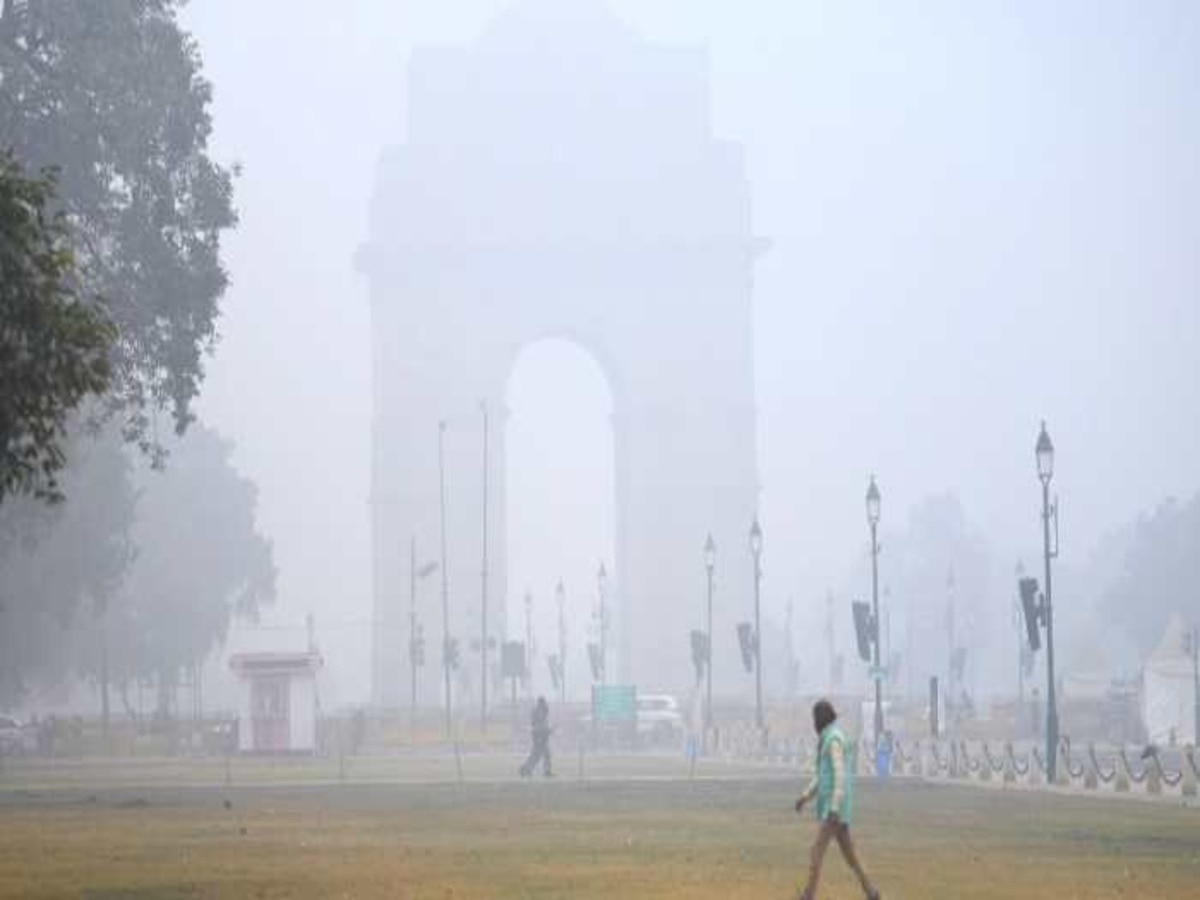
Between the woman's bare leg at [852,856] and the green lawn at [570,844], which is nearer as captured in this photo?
the woman's bare leg at [852,856]

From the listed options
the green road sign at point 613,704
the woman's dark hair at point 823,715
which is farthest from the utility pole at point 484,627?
the woman's dark hair at point 823,715

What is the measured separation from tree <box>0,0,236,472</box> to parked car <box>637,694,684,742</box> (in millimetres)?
43301

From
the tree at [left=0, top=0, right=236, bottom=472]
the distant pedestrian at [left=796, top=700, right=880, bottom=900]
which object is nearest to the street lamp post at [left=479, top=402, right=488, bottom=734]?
the tree at [left=0, top=0, right=236, bottom=472]

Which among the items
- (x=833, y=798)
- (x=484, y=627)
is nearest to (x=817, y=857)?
Result: (x=833, y=798)

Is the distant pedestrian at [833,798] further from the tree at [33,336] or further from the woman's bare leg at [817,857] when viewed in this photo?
the tree at [33,336]

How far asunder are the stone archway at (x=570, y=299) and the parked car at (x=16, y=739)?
35807 mm

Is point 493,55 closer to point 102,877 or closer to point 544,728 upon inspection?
point 544,728

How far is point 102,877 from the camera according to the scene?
2462 centimetres

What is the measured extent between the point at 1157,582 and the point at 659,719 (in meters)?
60.9

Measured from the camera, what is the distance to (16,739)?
273ft

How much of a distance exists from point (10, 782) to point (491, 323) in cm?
7596

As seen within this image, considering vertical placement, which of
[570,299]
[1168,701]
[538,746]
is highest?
[570,299]

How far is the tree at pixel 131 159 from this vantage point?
43094 mm

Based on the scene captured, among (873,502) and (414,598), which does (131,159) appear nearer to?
(873,502)
